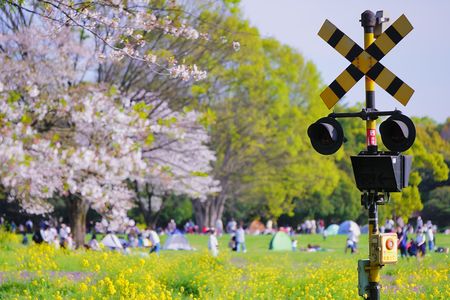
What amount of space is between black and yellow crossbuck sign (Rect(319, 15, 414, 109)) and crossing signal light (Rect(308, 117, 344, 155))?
57 cm

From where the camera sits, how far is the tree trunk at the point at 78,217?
24.6m

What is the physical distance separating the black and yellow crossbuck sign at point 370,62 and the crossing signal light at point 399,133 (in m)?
0.54

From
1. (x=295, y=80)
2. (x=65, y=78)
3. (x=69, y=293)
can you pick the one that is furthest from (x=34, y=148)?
(x=295, y=80)

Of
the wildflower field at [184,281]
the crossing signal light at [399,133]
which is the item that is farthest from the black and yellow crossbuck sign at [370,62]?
the wildflower field at [184,281]

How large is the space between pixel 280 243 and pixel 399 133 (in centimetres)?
2691

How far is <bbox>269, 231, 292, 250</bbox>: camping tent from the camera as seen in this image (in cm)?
3356

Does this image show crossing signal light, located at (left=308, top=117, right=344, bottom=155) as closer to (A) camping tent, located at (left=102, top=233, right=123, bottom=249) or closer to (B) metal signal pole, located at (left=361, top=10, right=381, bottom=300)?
(B) metal signal pole, located at (left=361, top=10, right=381, bottom=300)

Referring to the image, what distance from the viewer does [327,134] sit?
745 cm

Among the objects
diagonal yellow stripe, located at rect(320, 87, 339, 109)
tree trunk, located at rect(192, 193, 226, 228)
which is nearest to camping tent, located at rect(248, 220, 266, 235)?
tree trunk, located at rect(192, 193, 226, 228)

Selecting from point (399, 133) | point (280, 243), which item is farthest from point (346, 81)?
point (280, 243)

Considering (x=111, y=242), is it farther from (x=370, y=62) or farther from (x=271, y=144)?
(x=370, y=62)

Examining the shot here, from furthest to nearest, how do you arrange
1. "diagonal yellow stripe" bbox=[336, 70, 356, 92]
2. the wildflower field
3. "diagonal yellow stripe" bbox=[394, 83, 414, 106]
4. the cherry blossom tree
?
the cherry blossom tree
the wildflower field
"diagonal yellow stripe" bbox=[336, 70, 356, 92]
"diagonal yellow stripe" bbox=[394, 83, 414, 106]

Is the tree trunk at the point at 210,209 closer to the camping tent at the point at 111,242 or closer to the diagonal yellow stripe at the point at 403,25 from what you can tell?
the camping tent at the point at 111,242

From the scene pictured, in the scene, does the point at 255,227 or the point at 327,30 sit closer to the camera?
the point at 327,30
